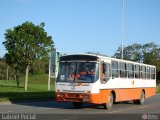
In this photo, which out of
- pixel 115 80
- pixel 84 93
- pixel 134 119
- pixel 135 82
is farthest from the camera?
pixel 135 82

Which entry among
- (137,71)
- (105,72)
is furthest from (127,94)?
(105,72)

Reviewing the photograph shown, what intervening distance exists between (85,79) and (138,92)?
781 centimetres

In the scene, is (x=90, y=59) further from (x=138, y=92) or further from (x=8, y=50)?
(x=8, y=50)

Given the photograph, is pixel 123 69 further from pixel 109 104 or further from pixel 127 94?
pixel 109 104

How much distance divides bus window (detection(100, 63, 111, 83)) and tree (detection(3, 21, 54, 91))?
32.6 meters

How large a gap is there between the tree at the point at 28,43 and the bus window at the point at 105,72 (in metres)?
32.6

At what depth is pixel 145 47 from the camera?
111m

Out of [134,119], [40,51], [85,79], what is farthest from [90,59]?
[40,51]

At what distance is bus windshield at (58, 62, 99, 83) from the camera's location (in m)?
22.3

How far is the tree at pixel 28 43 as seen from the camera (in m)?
55.9

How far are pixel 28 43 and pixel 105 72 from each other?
110 feet

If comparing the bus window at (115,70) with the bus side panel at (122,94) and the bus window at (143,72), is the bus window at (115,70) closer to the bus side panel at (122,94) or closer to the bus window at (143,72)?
the bus side panel at (122,94)

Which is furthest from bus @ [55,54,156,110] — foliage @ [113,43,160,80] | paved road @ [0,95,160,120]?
foliage @ [113,43,160,80]

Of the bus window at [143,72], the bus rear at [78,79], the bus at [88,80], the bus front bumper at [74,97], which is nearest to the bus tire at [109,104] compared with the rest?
the bus at [88,80]
